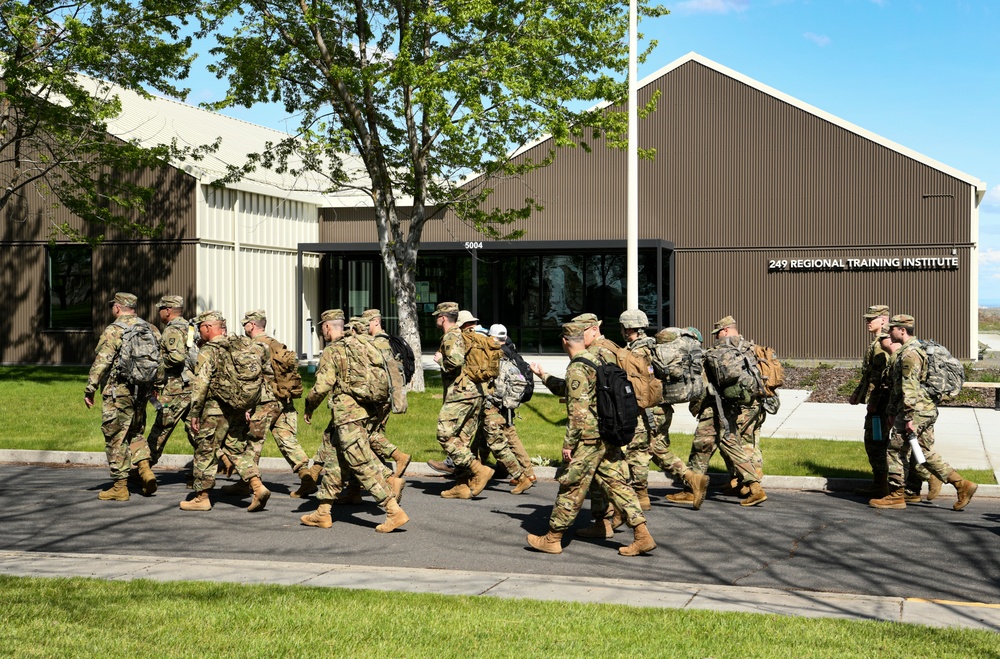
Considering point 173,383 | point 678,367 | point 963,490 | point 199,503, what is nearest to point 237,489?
point 199,503

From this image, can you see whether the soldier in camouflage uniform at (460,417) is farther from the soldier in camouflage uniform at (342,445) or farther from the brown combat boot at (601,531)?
the brown combat boot at (601,531)

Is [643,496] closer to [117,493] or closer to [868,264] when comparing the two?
[117,493]

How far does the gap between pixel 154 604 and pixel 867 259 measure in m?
25.8

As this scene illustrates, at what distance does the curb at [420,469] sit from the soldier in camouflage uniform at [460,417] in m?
1.64

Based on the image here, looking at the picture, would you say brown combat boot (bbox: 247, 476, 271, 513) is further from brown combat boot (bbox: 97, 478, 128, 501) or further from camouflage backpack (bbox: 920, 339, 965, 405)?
camouflage backpack (bbox: 920, 339, 965, 405)

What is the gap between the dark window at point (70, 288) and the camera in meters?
27.6

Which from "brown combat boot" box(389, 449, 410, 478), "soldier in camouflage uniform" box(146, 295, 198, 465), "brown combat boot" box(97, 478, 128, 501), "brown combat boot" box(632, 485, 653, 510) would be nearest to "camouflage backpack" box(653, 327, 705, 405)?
"brown combat boot" box(632, 485, 653, 510)

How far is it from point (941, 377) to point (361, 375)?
5.33 m

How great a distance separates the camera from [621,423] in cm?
807

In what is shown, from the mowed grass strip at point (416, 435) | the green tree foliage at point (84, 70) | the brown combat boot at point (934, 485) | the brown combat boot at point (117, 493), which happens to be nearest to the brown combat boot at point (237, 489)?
the brown combat boot at point (117, 493)

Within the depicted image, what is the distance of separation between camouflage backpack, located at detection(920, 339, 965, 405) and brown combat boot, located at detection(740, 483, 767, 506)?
1.78m

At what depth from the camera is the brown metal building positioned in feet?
94.5

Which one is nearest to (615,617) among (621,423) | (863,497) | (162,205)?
(621,423)

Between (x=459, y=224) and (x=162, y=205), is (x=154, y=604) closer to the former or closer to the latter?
(x=162, y=205)
